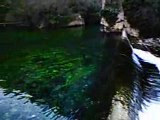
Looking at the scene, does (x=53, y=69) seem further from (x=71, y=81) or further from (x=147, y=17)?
(x=147, y=17)

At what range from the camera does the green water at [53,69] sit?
13987mm

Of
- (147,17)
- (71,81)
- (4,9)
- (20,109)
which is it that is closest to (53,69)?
(71,81)

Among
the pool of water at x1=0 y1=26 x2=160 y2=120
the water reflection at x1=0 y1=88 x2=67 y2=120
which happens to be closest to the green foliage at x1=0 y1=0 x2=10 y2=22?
the pool of water at x1=0 y1=26 x2=160 y2=120

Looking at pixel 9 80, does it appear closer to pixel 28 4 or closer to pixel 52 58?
pixel 52 58

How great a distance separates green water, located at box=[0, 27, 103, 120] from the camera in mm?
13987

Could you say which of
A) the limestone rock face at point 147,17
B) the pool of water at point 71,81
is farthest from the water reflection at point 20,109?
the limestone rock face at point 147,17

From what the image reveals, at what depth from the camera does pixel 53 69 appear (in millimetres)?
18922

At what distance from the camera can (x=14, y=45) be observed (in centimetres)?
2619

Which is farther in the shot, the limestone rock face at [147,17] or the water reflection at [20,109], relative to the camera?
the limestone rock face at [147,17]

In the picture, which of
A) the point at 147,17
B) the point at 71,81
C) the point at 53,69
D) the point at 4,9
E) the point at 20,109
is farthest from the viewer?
the point at 4,9

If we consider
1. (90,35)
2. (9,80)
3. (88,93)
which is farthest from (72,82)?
(90,35)

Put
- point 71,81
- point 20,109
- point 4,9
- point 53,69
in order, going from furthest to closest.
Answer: point 4,9 < point 53,69 < point 71,81 < point 20,109

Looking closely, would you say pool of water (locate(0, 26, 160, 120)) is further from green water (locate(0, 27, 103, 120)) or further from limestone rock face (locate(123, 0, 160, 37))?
limestone rock face (locate(123, 0, 160, 37))

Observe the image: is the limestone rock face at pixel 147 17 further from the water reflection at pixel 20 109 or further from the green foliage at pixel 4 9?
the water reflection at pixel 20 109
